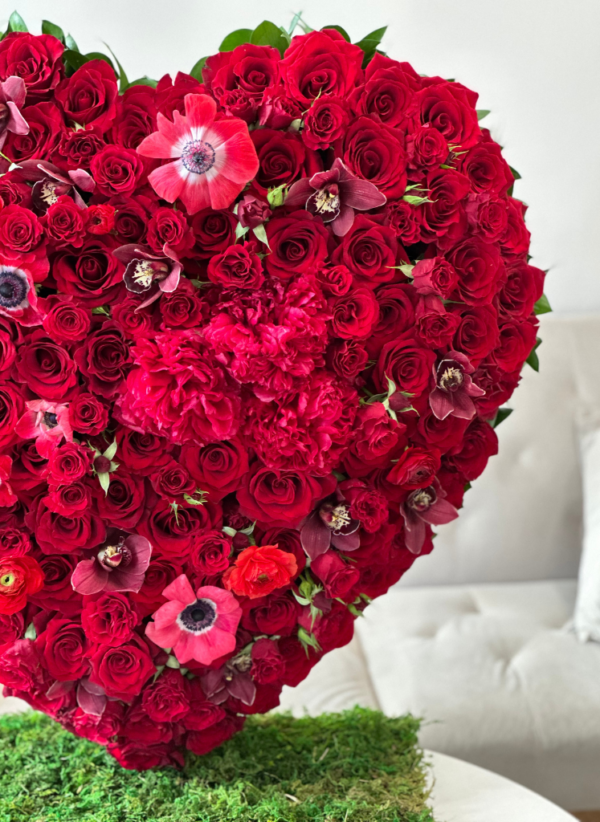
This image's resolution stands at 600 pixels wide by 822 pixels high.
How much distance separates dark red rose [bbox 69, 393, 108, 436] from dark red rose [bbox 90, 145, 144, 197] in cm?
17

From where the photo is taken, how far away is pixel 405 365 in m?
0.72

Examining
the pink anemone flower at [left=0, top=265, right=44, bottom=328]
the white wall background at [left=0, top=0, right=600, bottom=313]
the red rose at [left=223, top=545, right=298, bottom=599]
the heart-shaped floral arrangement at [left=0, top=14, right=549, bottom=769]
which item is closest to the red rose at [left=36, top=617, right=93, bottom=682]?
the heart-shaped floral arrangement at [left=0, top=14, right=549, bottom=769]

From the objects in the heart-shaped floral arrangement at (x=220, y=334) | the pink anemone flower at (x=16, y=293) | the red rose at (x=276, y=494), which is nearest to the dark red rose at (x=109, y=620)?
the heart-shaped floral arrangement at (x=220, y=334)

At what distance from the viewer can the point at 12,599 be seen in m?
0.71

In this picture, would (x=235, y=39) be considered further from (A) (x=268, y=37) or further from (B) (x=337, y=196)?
(B) (x=337, y=196)

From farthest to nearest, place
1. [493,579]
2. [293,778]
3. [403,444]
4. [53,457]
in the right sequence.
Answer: [493,579], [293,778], [403,444], [53,457]

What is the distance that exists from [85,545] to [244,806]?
12.4 inches

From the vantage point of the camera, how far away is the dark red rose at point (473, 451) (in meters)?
0.83

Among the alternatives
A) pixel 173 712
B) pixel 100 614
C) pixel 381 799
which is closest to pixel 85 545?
pixel 100 614

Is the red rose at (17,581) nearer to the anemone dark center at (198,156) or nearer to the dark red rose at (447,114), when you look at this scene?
the anemone dark center at (198,156)

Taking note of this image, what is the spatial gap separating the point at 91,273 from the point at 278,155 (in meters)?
0.19

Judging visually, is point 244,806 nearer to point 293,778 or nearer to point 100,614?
point 293,778

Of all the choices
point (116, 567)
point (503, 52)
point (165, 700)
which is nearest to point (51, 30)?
point (116, 567)

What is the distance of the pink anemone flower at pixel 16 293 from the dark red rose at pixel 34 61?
162 millimetres
